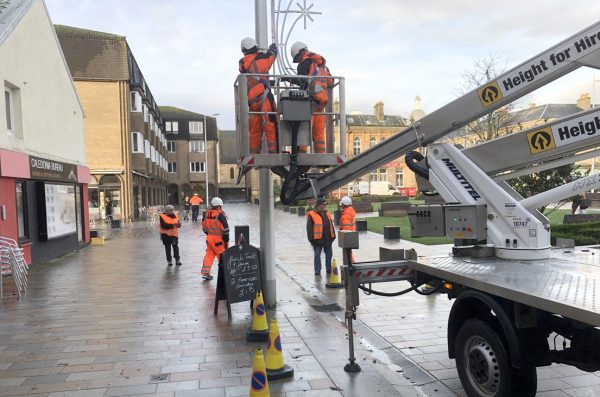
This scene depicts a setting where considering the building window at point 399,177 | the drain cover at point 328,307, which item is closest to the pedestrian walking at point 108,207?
the drain cover at point 328,307

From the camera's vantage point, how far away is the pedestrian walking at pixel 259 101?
5.57 m

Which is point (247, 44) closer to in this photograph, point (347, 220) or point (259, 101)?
point (259, 101)

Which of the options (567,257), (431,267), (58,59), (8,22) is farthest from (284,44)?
(58,59)

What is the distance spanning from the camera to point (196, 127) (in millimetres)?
64812

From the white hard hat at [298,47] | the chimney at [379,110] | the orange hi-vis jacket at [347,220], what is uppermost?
the chimney at [379,110]

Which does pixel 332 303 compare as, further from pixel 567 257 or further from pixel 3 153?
pixel 3 153

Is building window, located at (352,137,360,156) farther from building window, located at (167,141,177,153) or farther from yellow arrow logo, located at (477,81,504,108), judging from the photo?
yellow arrow logo, located at (477,81,504,108)

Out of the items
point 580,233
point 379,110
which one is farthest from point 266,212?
point 379,110

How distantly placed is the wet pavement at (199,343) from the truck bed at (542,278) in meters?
1.15

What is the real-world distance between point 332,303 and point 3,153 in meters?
8.20

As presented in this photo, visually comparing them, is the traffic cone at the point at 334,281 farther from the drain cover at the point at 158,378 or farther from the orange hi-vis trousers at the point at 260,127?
the drain cover at the point at 158,378

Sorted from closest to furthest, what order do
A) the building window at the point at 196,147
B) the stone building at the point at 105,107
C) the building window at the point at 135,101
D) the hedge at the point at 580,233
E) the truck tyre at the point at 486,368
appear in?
the truck tyre at the point at 486,368 → the hedge at the point at 580,233 → the stone building at the point at 105,107 → the building window at the point at 135,101 → the building window at the point at 196,147

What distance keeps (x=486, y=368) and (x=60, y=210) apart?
1376 centimetres

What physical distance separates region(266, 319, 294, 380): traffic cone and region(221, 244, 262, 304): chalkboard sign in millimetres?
2101
